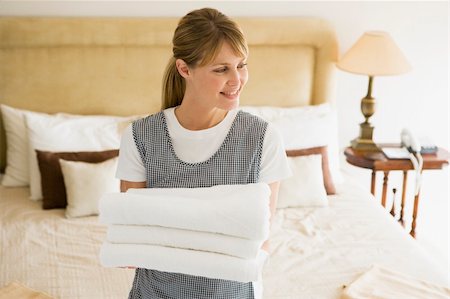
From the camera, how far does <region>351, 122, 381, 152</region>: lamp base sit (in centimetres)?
335

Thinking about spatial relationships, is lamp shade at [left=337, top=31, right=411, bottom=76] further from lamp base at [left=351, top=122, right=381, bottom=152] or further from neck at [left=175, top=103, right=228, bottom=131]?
neck at [left=175, top=103, right=228, bottom=131]

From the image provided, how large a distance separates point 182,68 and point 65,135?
5.11 feet

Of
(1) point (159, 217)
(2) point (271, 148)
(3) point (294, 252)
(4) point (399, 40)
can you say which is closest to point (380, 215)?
(3) point (294, 252)

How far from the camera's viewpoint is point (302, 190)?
9.52ft

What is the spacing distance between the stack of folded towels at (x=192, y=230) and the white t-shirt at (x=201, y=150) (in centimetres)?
11

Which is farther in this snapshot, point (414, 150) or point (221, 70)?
point (414, 150)

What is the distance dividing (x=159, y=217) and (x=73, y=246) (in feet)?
4.23

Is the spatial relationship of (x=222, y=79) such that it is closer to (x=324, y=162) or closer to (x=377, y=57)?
(x=324, y=162)

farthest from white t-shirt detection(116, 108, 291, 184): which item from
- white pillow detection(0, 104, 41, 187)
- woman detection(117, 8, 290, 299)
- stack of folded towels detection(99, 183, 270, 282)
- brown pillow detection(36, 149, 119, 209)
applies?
white pillow detection(0, 104, 41, 187)

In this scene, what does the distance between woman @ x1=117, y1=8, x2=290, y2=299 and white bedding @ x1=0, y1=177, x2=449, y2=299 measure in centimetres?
71

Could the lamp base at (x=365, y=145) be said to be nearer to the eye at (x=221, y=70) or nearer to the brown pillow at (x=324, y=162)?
the brown pillow at (x=324, y=162)

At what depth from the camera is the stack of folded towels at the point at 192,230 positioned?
133cm

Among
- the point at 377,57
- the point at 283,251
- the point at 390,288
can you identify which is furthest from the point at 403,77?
the point at 390,288

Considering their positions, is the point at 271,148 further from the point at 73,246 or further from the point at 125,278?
the point at 73,246
